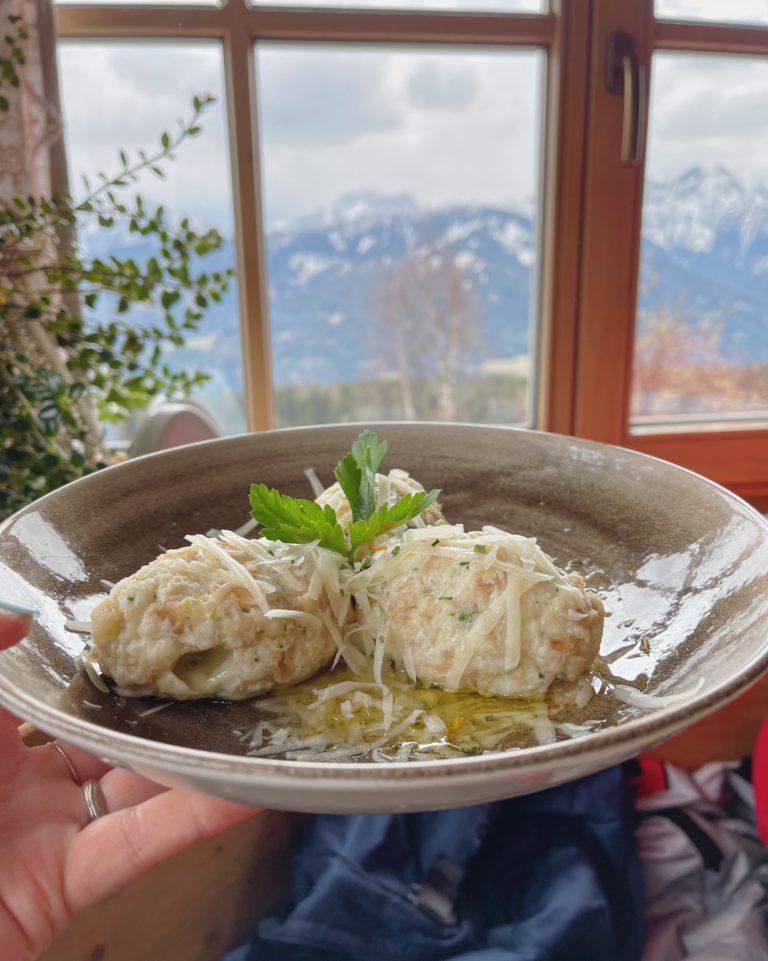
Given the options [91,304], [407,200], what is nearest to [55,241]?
[91,304]

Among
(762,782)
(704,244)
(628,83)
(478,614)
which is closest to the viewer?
(478,614)

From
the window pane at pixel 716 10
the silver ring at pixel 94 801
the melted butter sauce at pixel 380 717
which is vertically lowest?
the silver ring at pixel 94 801

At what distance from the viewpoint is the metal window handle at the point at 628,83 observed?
1.94 metres

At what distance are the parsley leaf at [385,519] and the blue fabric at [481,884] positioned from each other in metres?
0.60

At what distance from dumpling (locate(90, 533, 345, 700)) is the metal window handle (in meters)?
1.65

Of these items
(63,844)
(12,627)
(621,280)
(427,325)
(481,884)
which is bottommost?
(481,884)

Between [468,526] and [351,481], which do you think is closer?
[351,481]

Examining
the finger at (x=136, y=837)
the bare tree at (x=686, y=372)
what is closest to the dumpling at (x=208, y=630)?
the finger at (x=136, y=837)

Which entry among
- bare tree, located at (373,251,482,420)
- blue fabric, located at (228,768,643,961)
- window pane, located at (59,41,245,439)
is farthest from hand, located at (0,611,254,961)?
bare tree, located at (373,251,482,420)

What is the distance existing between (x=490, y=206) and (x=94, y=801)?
1792 millimetres

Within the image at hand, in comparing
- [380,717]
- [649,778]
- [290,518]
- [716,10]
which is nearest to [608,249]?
[716,10]

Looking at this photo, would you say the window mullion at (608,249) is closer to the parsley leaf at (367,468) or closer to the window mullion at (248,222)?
the window mullion at (248,222)

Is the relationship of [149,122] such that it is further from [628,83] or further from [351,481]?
[351,481]

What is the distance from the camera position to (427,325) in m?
2.27
